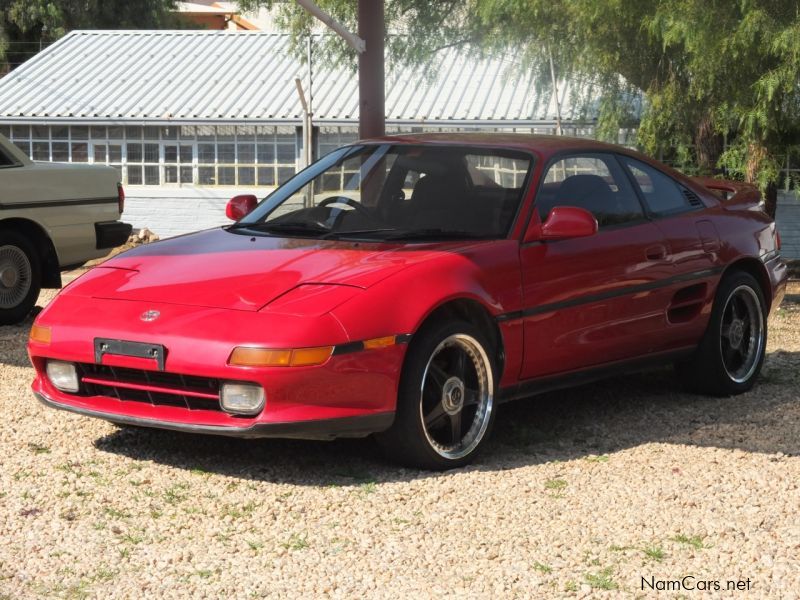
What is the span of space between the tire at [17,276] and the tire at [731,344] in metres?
5.97

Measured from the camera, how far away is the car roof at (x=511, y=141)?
6867mm

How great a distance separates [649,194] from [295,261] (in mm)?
2335

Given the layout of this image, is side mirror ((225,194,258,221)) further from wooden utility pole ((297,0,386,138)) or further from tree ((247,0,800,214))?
tree ((247,0,800,214))

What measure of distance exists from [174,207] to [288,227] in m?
22.7

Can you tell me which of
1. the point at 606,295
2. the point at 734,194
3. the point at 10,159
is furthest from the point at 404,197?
the point at 10,159

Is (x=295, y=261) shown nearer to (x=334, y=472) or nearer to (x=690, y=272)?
(x=334, y=472)

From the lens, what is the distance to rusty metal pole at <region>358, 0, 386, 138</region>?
10.3m

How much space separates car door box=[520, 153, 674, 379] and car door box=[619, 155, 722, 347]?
10 cm

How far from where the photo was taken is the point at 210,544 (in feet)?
16.0

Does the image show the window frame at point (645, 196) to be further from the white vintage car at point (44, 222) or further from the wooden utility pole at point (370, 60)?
the white vintage car at point (44, 222)

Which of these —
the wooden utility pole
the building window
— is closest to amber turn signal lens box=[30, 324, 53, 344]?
the wooden utility pole

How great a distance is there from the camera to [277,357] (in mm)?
5332

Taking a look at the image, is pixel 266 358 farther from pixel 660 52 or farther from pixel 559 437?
pixel 660 52

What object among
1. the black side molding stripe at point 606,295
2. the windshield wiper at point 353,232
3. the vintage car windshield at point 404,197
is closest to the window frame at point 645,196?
the black side molding stripe at point 606,295
